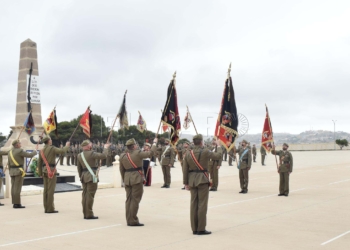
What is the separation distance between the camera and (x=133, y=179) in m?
9.20

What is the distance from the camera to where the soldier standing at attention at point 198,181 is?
827cm

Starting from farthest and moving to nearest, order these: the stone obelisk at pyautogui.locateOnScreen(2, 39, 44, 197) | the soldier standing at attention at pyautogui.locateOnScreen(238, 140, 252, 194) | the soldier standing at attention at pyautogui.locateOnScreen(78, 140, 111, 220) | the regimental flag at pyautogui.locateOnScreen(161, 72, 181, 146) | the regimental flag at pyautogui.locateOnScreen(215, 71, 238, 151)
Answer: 1. the stone obelisk at pyautogui.locateOnScreen(2, 39, 44, 197)
2. the soldier standing at attention at pyautogui.locateOnScreen(238, 140, 252, 194)
3. the regimental flag at pyautogui.locateOnScreen(161, 72, 181, 146)
4. the regimental flag at pyautogui.locateOnScreen(215, 71, 238, 151)
5. the soldier standing at attention at pyautogui.locateOnScreen(78, 140, 111, 220)

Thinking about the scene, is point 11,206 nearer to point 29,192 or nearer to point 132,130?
point 29,192

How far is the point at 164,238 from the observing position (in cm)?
797

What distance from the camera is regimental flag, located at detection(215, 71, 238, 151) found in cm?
1184

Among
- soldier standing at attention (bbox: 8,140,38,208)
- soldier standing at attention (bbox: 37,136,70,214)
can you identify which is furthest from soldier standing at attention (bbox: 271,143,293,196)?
soldier standing at attention (bbox: 8,140,38,208)

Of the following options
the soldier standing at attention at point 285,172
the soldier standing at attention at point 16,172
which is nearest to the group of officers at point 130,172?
the soldier standing at attention at point 16,172

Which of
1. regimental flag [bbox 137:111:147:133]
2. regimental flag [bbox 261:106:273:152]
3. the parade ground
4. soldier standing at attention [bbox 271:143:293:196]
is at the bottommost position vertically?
the parade ground

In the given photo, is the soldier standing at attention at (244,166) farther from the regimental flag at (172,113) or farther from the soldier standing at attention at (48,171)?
the soldier standing at attention at (48,171)

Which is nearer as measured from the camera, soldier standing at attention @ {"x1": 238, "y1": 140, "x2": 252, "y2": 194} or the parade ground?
the parade ground

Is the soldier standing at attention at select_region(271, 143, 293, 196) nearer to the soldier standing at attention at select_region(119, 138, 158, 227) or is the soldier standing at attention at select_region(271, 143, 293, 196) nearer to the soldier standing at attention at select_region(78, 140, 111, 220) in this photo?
the soldier standing at attention at select_region(119, 138, 158, 227)

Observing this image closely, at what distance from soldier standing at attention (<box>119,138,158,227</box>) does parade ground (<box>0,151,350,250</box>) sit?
0.28m

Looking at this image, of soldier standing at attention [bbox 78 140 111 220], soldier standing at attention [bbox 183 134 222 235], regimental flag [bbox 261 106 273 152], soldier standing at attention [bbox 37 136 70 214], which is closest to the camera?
soldier standing at attention [bbox 183 134 222 235]

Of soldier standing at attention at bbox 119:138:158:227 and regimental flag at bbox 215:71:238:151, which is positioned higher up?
regimental flag at bbox 215:71:238:151
